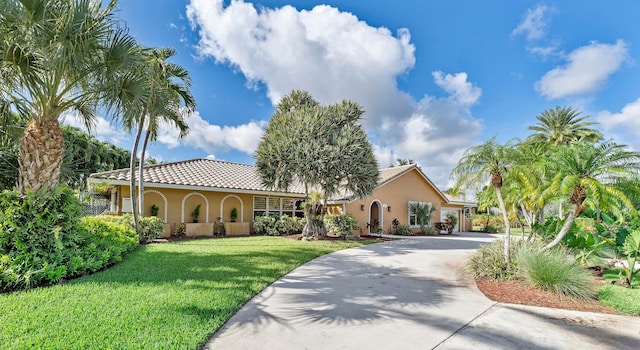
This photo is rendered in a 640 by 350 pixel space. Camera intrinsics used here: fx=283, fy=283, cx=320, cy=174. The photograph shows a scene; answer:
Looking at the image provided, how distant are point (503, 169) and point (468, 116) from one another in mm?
12440

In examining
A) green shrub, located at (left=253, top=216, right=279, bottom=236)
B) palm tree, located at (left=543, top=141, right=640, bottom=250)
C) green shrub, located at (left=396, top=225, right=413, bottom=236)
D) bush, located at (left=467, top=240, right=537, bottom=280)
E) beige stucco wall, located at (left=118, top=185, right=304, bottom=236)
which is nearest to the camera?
palm tree, located at (left=543, top=141, right=640, bottom=250)

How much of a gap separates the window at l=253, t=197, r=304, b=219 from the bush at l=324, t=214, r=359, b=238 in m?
2.32

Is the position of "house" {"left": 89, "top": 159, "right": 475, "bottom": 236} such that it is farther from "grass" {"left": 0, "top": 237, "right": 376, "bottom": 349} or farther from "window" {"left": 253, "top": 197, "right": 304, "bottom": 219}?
"grass" {"left": 0, "top": 237, "right": 376, "bottom": 349}

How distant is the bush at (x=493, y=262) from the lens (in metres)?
7.83

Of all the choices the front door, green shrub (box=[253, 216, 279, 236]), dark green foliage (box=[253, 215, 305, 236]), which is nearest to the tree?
dark green foliage (box=[253, 215, 305, 236])

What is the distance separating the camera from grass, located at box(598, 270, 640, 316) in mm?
5637

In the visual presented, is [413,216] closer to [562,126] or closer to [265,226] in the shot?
[265,226]

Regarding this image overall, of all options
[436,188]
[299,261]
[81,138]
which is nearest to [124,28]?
[299,261]

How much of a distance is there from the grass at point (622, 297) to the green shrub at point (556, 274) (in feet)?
0.82

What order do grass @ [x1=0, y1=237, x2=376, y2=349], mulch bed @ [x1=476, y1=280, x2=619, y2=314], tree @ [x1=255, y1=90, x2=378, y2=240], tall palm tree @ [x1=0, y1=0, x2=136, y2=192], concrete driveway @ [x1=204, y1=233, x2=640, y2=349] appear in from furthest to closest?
tree @ [x1=255, y1=90, x2=378, y2=240], tall palm tree @ [x1=0, y1=0, x2=136, y2=192], mulch bed @ [x1=476, y1=280, x2=619, y2=314], concrete driveway @ [x1=204, y1=233, x2=640, y2=349], grass @ [x1=0, y1=237, x2=376, y2=349]

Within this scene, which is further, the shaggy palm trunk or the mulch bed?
the shaggy palm trunk

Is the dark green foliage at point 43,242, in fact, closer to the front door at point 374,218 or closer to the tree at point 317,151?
the tree at point 317,151

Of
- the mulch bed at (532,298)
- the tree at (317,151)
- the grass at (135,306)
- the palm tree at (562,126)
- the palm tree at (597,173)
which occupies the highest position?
the palm tree at (562,126)

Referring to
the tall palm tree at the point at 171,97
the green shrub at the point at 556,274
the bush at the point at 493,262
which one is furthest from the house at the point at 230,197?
the green shrub at the point at 556,274
